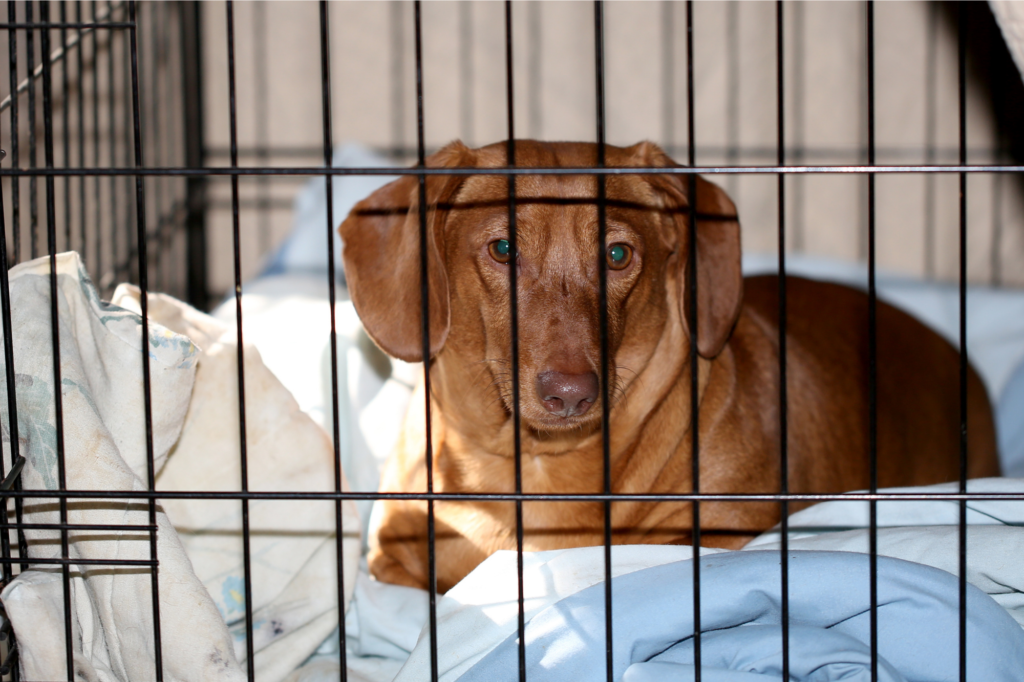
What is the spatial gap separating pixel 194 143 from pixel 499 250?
215 cm

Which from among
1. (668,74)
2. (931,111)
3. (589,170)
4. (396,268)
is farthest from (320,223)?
(931,111)

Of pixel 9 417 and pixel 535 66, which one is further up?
pixel 535 66

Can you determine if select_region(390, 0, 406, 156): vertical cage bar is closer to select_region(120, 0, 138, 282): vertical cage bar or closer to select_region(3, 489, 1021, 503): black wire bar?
select_region(120, 0, 138, 282): vertical cage bar

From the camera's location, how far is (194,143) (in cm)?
331

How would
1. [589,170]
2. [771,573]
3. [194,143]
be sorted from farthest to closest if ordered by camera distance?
1. [194,143]
2. [771,573]
3. [589,170]

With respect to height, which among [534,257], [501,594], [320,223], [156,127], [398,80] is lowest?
[501,594]

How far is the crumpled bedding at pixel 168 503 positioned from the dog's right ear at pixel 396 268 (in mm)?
225

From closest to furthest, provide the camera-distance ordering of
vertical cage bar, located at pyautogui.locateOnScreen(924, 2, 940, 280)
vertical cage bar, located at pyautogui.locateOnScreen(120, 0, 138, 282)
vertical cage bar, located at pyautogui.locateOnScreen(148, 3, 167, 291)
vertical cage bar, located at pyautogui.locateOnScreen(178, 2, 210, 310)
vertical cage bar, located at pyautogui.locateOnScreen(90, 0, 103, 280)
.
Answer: vertical cage bar, located at pyautogui.locateOnScreen(90, 0, 103, 280) < vertical cage bar, located at pyautogui.locateOnScreen(120, 0, 138, 282) < vertical cage bar, located at pyautogui.locateOnScreen(148, 3, 167, 291) < vertical cage bar, located at pyautogui.locateOnScreen(178, 2, 210, 310) < vertical cage bar, located at pyautogui.locateOnScreen(924, 2, 940, 280)

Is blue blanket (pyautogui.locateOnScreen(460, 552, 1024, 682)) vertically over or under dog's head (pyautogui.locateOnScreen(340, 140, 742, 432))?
under

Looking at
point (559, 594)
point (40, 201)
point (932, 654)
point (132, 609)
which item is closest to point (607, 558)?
point (559, 594)

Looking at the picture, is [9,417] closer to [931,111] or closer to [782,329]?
[782,329]

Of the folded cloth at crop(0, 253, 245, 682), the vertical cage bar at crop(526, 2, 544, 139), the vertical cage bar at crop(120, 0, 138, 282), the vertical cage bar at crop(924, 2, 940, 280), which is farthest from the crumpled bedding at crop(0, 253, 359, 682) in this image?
the vertical cage bar at crop(924, 2, 940, 280)

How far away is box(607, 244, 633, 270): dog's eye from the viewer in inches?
62.3

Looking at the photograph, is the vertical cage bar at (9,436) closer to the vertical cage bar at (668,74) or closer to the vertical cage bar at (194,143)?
the vertical cage bar at (194,143)
